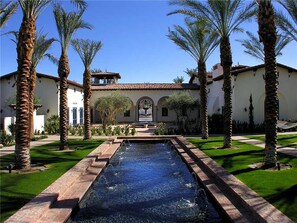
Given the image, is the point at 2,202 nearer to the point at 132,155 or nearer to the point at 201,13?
the point at 132,155

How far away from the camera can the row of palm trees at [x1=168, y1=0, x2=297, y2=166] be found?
10.7m

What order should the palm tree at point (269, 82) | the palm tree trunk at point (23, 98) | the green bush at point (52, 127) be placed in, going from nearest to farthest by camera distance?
1. the palm tree at point (269, 82)
2. the palm tree trunk at point (23, 98)
3. the green bush at point (52, 127)

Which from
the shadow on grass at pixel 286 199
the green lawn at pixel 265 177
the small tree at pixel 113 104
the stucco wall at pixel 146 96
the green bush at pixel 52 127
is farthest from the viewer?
the stucco wall at pixel 146 96

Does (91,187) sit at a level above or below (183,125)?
below

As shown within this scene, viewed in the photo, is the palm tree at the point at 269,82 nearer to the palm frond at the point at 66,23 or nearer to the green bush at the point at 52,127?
the palm frond at the point at 66,23

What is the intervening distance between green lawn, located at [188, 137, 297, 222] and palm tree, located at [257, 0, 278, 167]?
907mm

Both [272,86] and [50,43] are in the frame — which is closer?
[272,86]

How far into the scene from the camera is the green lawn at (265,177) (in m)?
6.88

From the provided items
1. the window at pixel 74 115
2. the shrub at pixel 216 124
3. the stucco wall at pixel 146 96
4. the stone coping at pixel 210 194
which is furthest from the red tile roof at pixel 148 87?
the stone coping at pixel 210 194

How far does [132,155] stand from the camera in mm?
16094

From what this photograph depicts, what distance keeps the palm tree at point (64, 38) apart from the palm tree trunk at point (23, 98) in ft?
16.4

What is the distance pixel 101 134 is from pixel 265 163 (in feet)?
54.7

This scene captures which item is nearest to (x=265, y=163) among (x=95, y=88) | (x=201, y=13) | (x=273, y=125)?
(x=273, y=125)

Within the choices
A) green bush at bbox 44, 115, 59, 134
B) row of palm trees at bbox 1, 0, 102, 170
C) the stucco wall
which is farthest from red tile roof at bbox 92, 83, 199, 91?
row of palm trees at bbox 1, 0, 102, 170
